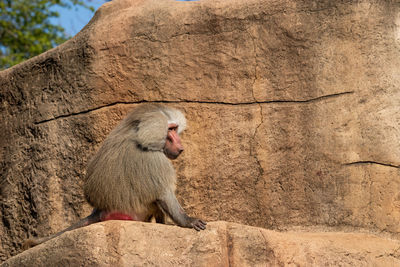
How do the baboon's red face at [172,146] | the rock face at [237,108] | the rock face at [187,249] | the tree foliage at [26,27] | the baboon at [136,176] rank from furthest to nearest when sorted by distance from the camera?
the tree foliage at [26,27], the rock face at [237,108], the baboon's red face at [172,146], the baboon at [136,176], the rock face at [187,249]

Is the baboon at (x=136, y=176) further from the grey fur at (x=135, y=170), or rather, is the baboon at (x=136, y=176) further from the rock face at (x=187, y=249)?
Result: the rock face at (x=187, y=249)

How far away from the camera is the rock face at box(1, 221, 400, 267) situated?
4.03m

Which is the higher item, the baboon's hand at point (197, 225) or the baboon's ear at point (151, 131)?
the baboon's ear at point (151, 131)

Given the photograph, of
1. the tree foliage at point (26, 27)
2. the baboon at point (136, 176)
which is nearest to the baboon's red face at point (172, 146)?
the baboon at point (136, 176)

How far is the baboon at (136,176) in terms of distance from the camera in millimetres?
4703

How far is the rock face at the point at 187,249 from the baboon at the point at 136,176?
15.4 inches

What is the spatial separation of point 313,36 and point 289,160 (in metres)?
1.19

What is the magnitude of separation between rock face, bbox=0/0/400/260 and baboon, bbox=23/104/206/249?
104 cm

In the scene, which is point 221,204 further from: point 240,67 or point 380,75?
point 380,75

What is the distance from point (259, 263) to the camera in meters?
4.36

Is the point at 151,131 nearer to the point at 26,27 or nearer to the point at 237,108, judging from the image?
the point at 237,108

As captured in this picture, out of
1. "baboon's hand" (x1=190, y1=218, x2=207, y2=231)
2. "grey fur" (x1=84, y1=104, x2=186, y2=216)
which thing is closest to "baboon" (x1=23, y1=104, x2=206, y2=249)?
"grey fur" (x1=84, y1=104, x2=186, y2=216)

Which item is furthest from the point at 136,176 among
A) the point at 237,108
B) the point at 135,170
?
the point at 237,108

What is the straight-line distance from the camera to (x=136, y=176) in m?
4.72
